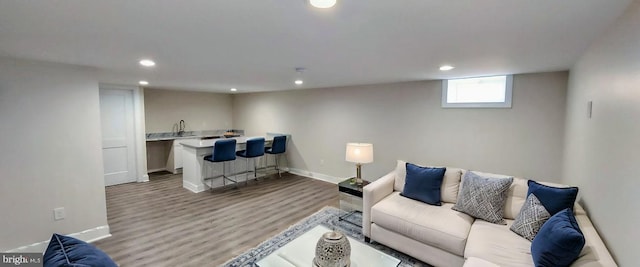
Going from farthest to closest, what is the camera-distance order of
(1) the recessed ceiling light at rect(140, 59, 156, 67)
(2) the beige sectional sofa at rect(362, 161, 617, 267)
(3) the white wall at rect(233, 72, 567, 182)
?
(3) the white wall at rect(233, 72, 567, 182) < (1) the recessed ceiling light at rect(140, 59, 156, 67) < (2) the beige sectional sofa at rect(362, 161, 617, 267)

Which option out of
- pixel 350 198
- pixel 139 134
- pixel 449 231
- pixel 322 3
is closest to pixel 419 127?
pixel 350 198

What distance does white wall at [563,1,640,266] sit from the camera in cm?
124

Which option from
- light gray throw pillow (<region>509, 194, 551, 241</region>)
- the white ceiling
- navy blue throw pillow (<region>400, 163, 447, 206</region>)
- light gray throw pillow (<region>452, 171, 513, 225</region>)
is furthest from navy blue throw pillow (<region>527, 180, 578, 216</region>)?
the white ceiling

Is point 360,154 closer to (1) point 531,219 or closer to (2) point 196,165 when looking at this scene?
(1) point 531,219

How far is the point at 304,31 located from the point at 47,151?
3.13 metres

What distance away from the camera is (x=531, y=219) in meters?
2.20

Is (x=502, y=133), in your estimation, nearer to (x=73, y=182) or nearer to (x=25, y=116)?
(x=73, y=182)

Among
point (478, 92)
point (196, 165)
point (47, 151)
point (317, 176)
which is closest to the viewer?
point (47, 151)

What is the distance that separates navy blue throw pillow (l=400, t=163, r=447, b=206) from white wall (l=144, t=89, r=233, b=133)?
19.9 feet

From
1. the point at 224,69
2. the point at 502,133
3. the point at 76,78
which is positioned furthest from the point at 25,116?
the point at 502,133

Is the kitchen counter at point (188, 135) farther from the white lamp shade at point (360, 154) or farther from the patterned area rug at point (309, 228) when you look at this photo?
the white lamp shade at point (360, 154)

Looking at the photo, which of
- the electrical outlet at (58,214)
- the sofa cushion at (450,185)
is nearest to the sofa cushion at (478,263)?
the sofa cushion at (450,185)

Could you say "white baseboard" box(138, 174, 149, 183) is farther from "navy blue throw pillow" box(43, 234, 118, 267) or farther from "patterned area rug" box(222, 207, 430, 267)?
"navy blue throw pillow" box(43, 234, 118, 267)

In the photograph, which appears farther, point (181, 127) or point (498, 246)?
point (181, 127)
